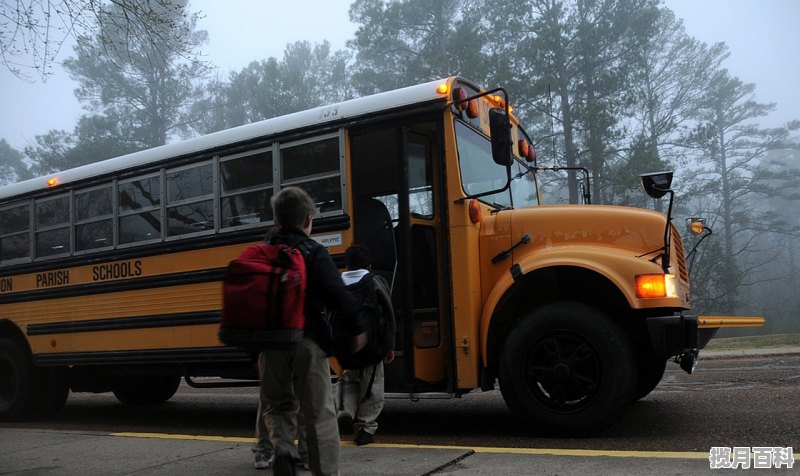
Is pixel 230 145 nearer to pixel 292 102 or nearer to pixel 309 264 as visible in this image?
pixel 309 264

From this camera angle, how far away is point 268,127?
638cm

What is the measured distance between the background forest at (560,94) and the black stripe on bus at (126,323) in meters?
7.63

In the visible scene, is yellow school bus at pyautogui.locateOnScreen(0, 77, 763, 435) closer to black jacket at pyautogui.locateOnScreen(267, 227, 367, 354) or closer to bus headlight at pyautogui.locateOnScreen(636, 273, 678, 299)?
bus headlight at pyautogui.locateOnScreen(636, 273, 678, 299)

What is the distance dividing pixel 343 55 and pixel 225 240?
3301 centimetres

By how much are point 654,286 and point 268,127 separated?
3431mm

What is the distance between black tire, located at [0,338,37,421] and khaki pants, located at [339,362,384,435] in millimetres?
4204

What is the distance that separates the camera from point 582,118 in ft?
70.5

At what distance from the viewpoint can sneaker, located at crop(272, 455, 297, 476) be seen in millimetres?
3797

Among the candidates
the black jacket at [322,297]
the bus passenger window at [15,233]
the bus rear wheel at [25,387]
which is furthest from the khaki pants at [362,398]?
the bus passenger window at [15,233]

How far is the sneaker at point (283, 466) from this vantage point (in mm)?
3797

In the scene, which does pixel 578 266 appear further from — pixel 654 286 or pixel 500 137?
pixel 500 137

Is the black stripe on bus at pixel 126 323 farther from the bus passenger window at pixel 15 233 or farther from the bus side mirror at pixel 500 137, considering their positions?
the bus side mirror at pixel 500 137

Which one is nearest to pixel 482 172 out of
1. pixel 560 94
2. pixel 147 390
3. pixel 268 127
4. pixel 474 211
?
pixel 474 211

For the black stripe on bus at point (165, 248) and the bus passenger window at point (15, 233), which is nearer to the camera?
the black stripe on bus at point (165, 248)
